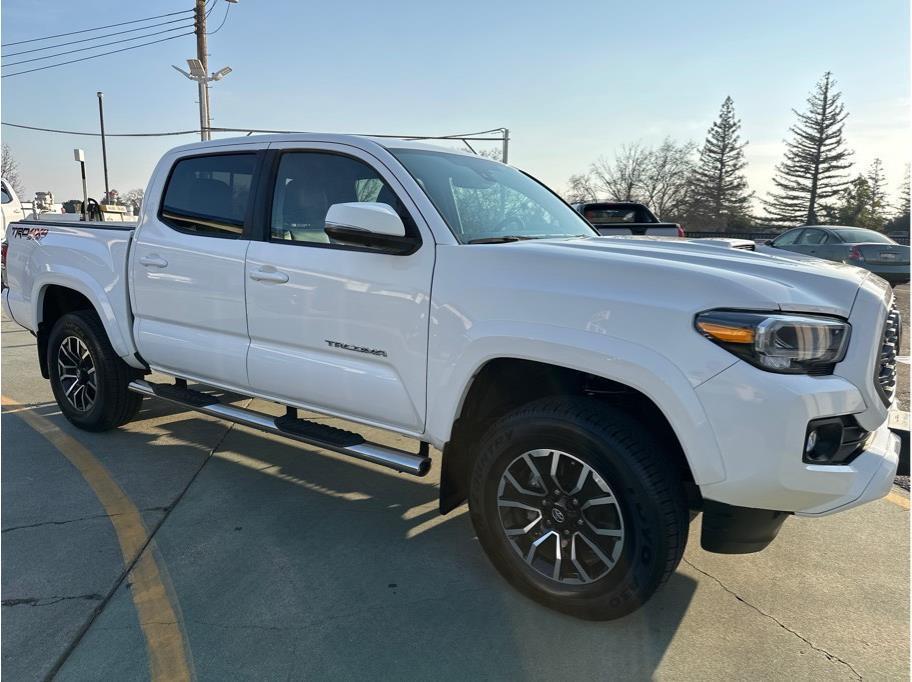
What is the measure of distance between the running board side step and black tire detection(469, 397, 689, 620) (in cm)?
44

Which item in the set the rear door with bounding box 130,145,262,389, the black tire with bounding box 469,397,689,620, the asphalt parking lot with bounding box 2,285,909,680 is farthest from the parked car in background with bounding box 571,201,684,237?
the black tire with bounding box 469,397,689,620

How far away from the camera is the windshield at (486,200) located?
129 inches

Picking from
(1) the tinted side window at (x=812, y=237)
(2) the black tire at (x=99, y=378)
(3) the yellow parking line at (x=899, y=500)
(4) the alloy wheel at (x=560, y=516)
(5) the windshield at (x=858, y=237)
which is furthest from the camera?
(1) the tinted side window at (x=812, y=237)

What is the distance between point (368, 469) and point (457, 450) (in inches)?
60.3

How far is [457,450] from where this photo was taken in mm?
3123

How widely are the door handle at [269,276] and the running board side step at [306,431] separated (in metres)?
0.83

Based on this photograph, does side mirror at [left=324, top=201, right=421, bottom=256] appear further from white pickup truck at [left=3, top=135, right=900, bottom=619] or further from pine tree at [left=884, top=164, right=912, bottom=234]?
pine tree at [left=884, top=164, right=912, bottom=234]

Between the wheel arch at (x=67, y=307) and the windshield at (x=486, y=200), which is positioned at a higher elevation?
the windshield at (x=486, y=200)

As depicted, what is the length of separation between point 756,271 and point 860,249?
14.7 m

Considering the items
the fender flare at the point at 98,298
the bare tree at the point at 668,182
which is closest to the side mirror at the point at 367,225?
the fender flare at the point at 98,298

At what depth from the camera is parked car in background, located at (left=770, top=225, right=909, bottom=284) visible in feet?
47.6

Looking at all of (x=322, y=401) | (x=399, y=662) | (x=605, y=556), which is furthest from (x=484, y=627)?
(x=322, y=401)

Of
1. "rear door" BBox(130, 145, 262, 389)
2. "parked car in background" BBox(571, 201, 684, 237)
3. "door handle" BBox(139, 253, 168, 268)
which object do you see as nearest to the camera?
"rear door" BBox(130, 145, 262, 389)

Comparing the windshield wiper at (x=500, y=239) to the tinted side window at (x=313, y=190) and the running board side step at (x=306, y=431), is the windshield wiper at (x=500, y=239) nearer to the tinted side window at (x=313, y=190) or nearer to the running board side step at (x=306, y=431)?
the tinted side window at (x=313, y=190)
